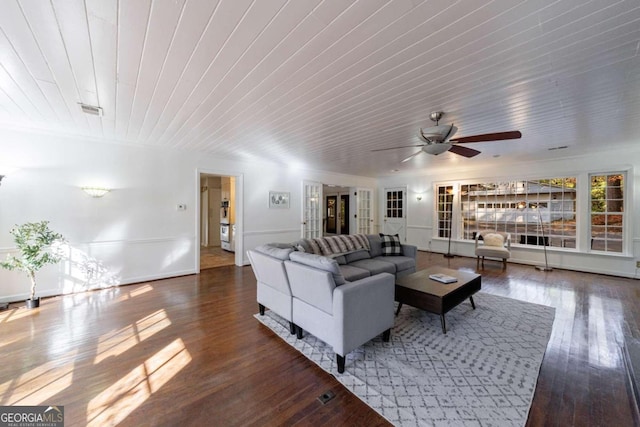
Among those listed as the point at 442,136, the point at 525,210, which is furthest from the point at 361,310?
the point at 525,210

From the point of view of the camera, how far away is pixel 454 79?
221 cm

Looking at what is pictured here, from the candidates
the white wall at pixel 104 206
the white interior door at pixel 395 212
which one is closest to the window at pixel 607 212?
the white interior door at pixel 395 212

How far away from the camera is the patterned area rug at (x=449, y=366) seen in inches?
67.2

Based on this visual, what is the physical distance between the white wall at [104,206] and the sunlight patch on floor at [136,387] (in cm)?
292

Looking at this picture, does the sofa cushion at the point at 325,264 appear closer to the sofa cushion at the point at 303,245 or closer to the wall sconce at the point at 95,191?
the sofa cushion at the point at 303,245

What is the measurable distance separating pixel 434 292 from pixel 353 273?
1095mm

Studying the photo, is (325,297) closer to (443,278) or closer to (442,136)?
(443,278)

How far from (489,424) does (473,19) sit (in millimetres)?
2539

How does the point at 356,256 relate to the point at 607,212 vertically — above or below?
below

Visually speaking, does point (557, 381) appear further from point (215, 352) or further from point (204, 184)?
point (204, 184)

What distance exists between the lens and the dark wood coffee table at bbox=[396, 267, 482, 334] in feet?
9.09

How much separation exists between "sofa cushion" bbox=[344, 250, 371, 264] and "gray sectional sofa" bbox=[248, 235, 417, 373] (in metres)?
1.66

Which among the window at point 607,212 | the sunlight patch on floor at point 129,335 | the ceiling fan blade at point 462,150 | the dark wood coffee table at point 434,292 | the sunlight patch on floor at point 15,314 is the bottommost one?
the sunlight patch on floor at point 129,335

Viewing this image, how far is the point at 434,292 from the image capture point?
284 centimetres
